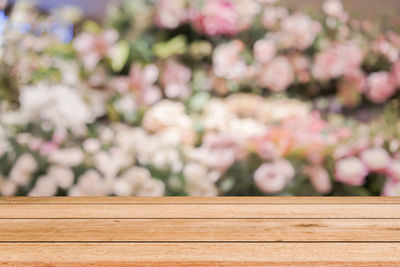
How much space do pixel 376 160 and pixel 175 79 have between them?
627 millimetres

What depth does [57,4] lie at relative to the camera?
1526 millimetres

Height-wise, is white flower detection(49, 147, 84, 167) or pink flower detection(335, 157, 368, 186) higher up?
white flower detection(49, 147, 84, 167)

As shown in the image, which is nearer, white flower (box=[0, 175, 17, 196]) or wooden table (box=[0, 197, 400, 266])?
wooden table (box=[0, 197, 400, 266])

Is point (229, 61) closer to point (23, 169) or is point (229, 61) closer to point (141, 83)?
point (141, 83)

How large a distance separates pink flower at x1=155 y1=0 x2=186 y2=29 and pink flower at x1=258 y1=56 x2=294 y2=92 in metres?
0.29

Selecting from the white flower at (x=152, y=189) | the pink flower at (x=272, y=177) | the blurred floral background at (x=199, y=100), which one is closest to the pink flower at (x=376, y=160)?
the blurred floral background at (x=199, y=100)

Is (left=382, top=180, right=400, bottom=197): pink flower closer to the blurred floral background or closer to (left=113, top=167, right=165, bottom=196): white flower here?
the blurred floral background

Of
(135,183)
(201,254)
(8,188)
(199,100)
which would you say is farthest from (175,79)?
(201,254)

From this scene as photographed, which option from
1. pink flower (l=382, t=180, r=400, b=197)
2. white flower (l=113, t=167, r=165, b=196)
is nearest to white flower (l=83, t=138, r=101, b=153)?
white flower (l=113, t=167, r=165, b=196)

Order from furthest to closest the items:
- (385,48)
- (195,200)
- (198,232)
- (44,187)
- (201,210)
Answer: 1. (385,48)
2. (44,187)
3. (195,200)
4. (201,210)
5. (198,232)

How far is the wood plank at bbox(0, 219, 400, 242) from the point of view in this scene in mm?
897

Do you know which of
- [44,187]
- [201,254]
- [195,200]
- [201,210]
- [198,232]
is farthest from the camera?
[44,187]

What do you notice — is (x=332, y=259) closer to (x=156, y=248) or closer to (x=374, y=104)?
(x=156, y=248)

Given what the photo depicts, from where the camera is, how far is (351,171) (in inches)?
58.7
